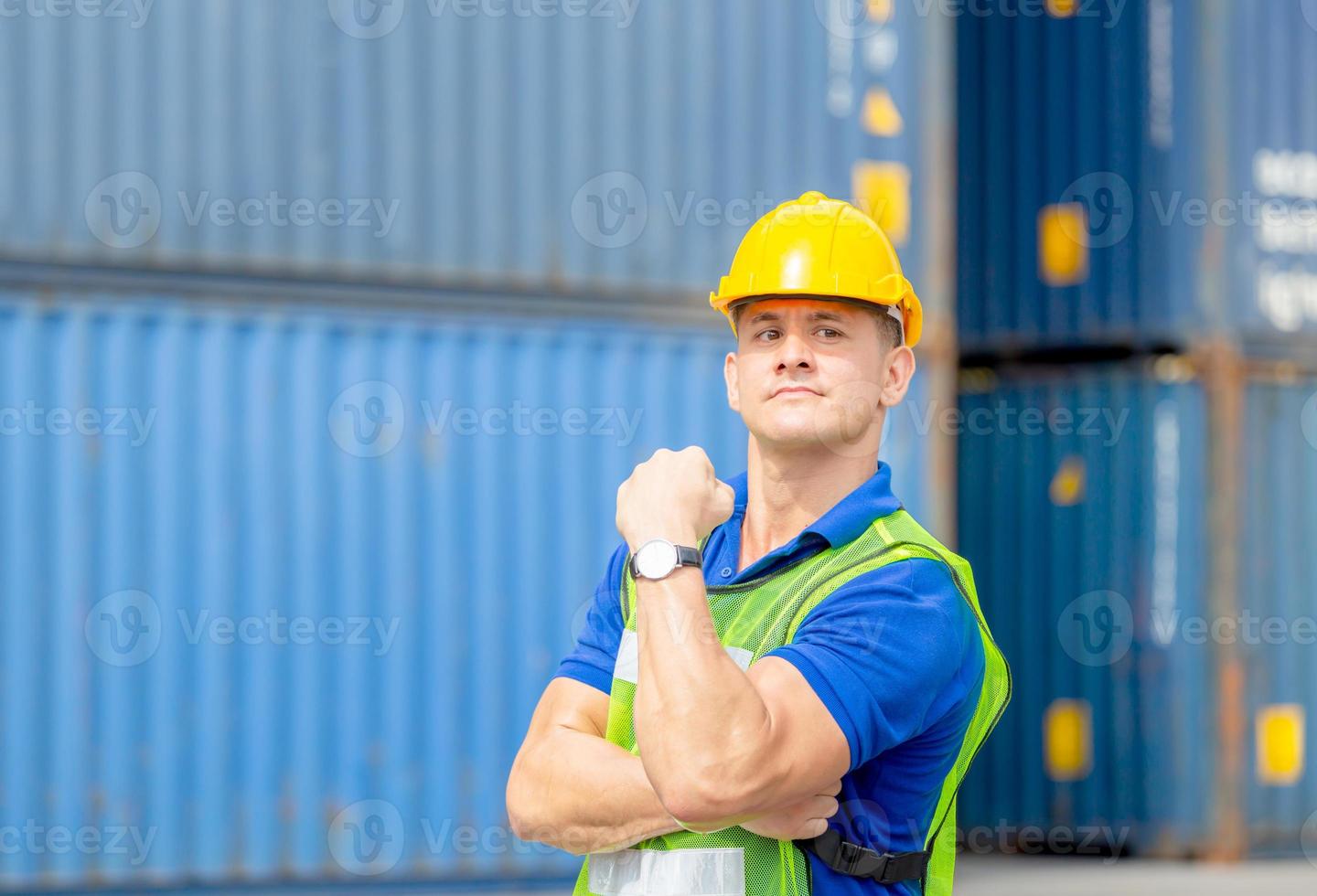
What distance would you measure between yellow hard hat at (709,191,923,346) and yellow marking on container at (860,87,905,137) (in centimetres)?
592

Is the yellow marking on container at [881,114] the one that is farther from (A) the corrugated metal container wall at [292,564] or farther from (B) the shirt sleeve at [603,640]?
(B) the shirt sleeve at [603,640]

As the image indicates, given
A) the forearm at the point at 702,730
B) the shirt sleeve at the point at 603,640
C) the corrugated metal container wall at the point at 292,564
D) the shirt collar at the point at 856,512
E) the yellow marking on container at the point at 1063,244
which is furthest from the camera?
the yellow marking on container at the point at 1063,244

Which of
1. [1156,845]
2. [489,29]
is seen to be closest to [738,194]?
[489,29]

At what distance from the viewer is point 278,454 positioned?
23.3 feet

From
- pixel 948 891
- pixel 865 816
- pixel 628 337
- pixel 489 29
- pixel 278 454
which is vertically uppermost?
pixel 489 29

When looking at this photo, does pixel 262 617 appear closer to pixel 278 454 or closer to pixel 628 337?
pixel 278 454

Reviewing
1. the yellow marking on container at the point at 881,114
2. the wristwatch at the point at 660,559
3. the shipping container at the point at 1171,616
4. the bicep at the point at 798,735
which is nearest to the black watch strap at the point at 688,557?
the wristwatch at the point at 660,559

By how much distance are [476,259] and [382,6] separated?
1.26 meters

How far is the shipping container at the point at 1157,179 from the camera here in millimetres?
9523

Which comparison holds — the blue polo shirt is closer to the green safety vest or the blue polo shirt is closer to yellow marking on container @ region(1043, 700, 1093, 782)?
the green safety vest

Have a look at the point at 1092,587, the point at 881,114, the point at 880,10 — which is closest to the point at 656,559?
the point at 881,114

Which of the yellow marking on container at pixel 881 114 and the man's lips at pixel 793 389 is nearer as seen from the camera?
the man's lips at pixel 793 389

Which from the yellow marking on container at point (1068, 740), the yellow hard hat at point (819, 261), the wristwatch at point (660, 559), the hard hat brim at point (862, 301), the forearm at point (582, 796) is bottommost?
the yellow marking on container at point (1068, 740)

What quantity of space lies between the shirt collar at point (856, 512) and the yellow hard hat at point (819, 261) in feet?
0.92
